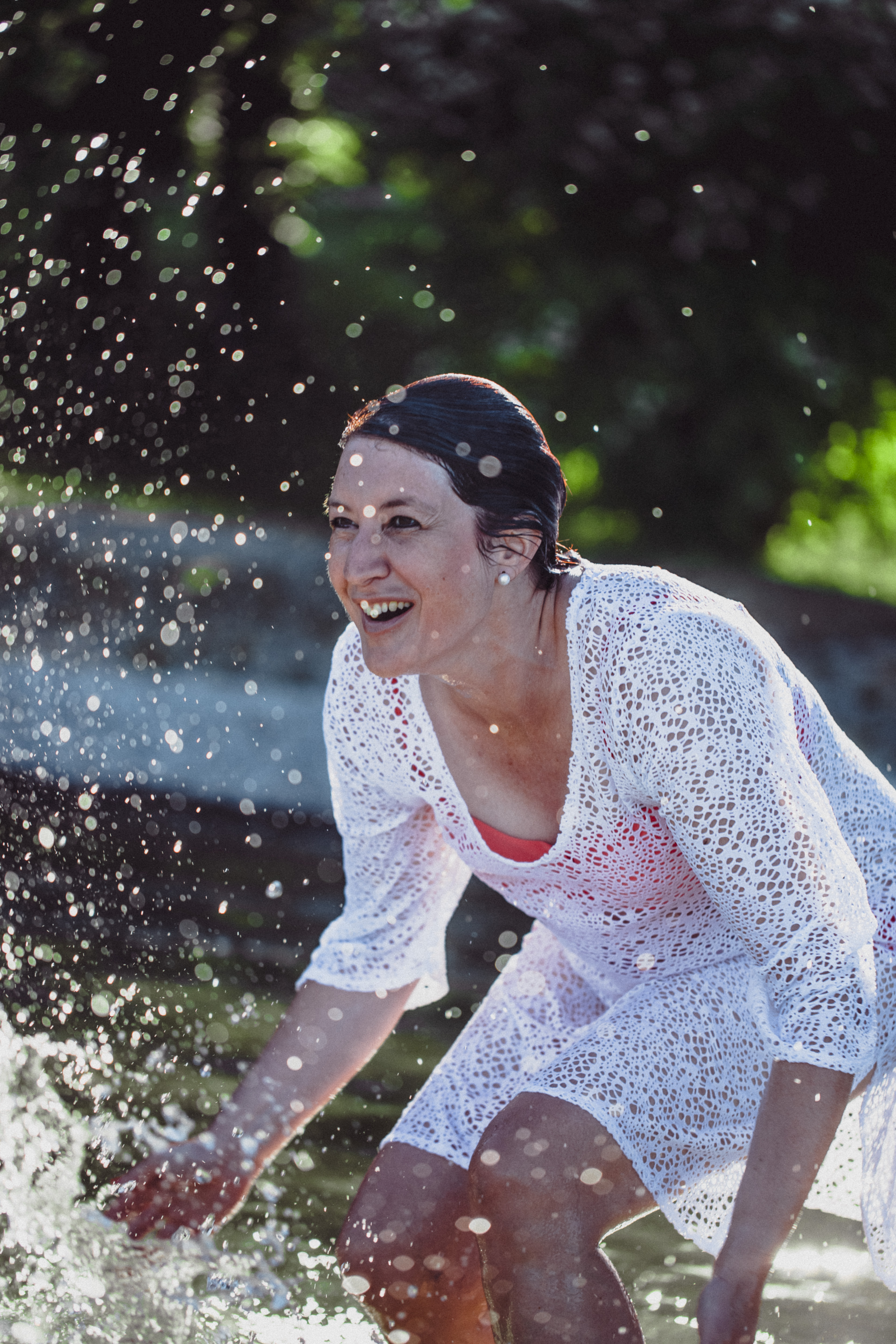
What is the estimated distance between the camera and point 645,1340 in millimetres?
2621

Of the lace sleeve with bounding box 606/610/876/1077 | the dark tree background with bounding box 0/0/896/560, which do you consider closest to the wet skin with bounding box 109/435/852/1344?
the lace sleeve with bounding box 606/610/876/1077

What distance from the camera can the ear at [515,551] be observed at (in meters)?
2.16

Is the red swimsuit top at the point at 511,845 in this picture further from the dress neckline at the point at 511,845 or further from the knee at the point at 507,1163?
the knee at the point at 507,1163

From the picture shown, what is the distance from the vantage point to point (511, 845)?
2.27 m

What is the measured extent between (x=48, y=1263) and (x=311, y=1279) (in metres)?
0.52

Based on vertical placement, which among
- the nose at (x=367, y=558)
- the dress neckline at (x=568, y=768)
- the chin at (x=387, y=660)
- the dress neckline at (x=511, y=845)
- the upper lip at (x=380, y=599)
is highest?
the nose at (x=367, y=558)

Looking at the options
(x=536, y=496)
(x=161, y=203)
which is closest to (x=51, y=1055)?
(x=536, y=496)

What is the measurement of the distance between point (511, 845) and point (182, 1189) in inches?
28.5

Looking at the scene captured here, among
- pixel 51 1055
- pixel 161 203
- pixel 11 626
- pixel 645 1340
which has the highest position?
pixel 645 1340

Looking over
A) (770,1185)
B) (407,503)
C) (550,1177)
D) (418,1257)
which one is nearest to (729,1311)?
(770,1185)

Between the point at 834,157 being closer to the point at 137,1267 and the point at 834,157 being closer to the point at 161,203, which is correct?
the point at 161,203

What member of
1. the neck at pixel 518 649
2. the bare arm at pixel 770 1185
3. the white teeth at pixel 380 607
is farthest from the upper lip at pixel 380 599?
the bare arm at pixel 770 1185

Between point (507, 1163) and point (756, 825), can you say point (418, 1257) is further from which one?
point (756, 825)

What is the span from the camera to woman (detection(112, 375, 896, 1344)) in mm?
1868
